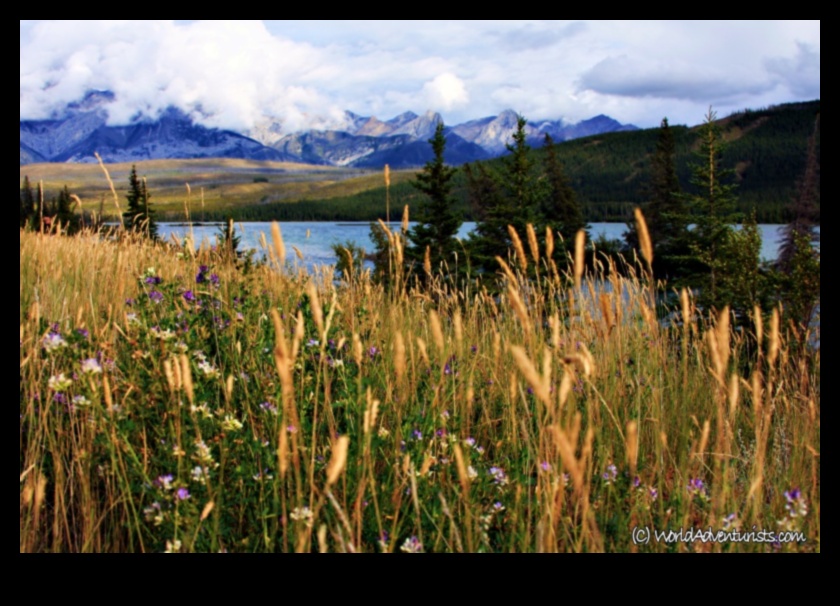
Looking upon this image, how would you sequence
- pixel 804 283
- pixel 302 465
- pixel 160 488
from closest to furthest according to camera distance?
pixel 160 488
pixel 302 465
pixel 804 283

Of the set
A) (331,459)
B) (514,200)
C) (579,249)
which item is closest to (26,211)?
(514,200)

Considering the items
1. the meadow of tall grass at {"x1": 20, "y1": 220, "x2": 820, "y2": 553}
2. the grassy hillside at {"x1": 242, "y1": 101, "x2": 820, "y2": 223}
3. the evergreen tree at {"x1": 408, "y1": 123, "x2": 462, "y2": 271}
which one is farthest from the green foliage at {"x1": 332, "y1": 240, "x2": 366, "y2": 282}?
the grassy hillside at {"x1": 242, "y1": 101, "x2": 820, "y2": 223}

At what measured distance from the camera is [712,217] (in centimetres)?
2247

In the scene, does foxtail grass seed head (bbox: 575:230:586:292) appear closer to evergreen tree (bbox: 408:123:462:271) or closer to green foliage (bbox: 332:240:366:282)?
green foliage (bbox: 332:240:366:282)

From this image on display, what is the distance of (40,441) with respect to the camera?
2346 millimetres

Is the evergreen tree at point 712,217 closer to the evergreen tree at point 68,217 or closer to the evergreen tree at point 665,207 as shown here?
the evergreen tree at point 665,207

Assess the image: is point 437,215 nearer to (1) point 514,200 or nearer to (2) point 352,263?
(1) point 514,200

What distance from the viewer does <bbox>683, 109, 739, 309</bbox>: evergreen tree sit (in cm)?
2108

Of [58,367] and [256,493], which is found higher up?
[58,367]

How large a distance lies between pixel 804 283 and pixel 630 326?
1869cm

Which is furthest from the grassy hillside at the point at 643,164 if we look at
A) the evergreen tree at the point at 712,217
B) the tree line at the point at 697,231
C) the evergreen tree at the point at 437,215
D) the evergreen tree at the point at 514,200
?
the evergreen tree at the point at 712,217
